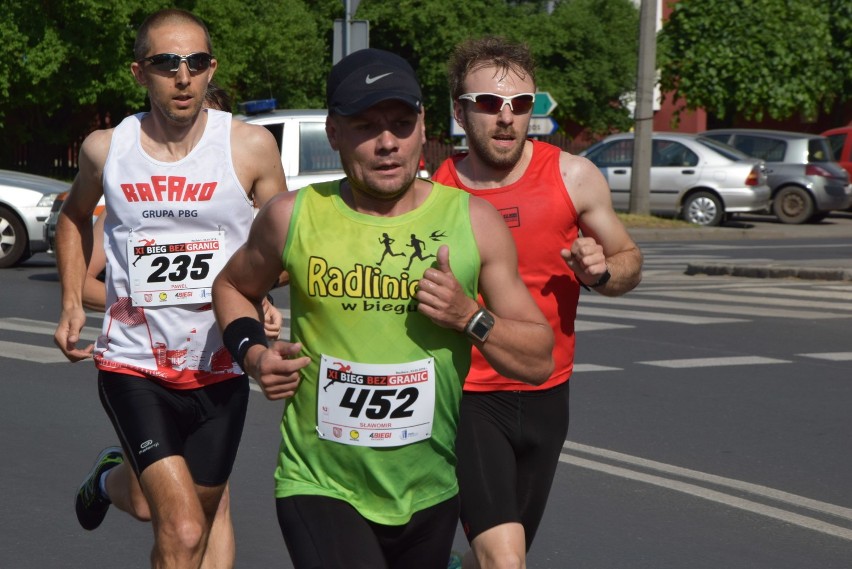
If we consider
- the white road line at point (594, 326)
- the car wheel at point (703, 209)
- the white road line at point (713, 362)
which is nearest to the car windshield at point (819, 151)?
the car wheel at point (703, 209)

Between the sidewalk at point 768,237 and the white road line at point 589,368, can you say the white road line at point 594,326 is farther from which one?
the sidewalk at point 768,237

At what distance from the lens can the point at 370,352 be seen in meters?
3.34

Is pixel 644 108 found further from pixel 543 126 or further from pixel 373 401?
pixel 373 401

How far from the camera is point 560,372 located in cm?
440

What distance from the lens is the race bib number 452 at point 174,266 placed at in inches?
172

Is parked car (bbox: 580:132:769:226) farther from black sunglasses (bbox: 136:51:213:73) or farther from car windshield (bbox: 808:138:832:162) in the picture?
black sunglasses (bbox: 136:51:213:73)

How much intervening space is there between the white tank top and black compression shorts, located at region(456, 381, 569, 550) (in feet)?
2.60

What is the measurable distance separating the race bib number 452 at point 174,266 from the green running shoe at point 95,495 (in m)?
0.85

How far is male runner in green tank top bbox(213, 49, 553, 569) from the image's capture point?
3283mm

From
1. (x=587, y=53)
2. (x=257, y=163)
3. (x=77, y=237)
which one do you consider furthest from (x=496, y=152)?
(x=587, y=53)

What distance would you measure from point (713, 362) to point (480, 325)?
7169mm

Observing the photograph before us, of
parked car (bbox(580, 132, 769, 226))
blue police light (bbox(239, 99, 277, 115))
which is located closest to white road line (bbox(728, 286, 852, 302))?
blue police light (bbox(239, 99, 277, 115))

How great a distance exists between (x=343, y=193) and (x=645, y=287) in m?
12.6

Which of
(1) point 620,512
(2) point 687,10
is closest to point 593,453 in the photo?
(1) point 620,512
